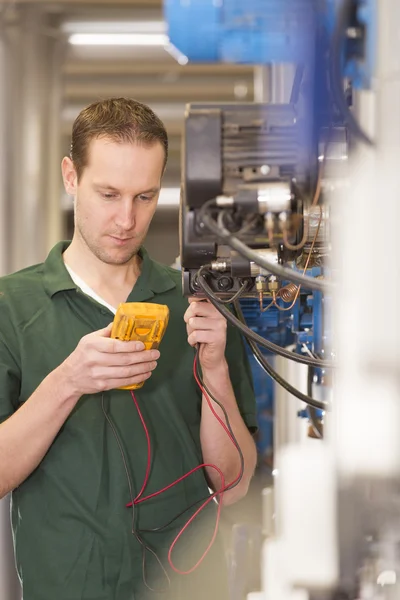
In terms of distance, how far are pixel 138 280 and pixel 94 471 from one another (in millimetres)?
385

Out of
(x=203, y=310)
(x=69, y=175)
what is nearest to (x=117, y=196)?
(x=69, y=175)

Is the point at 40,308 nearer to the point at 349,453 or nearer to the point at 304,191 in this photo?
the point at 304,191

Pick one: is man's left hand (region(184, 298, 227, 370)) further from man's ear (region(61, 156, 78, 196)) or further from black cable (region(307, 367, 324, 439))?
man's ear (region(61, 156, 78, 196))

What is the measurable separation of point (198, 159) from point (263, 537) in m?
1.54

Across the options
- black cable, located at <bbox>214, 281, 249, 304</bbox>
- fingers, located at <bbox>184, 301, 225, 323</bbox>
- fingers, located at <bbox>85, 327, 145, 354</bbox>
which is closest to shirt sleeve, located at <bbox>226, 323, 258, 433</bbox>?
fingers, located at <bbox>184, 301, 225, 323</bbox>

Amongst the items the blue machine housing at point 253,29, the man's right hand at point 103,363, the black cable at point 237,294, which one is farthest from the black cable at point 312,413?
the blue machine housing at point 253,29

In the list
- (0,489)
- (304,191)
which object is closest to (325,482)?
(304,191)

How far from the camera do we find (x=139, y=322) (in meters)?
1.25

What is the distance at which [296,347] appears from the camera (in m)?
1.74

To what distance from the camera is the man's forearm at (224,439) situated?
1461mm

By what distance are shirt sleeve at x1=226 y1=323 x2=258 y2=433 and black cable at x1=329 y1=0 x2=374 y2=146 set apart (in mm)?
997

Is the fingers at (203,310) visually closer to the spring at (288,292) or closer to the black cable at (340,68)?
the spring at (288,292)

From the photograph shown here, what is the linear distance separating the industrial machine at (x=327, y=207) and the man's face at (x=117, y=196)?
48 cm

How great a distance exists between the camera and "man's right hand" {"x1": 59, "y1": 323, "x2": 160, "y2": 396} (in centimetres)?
124
